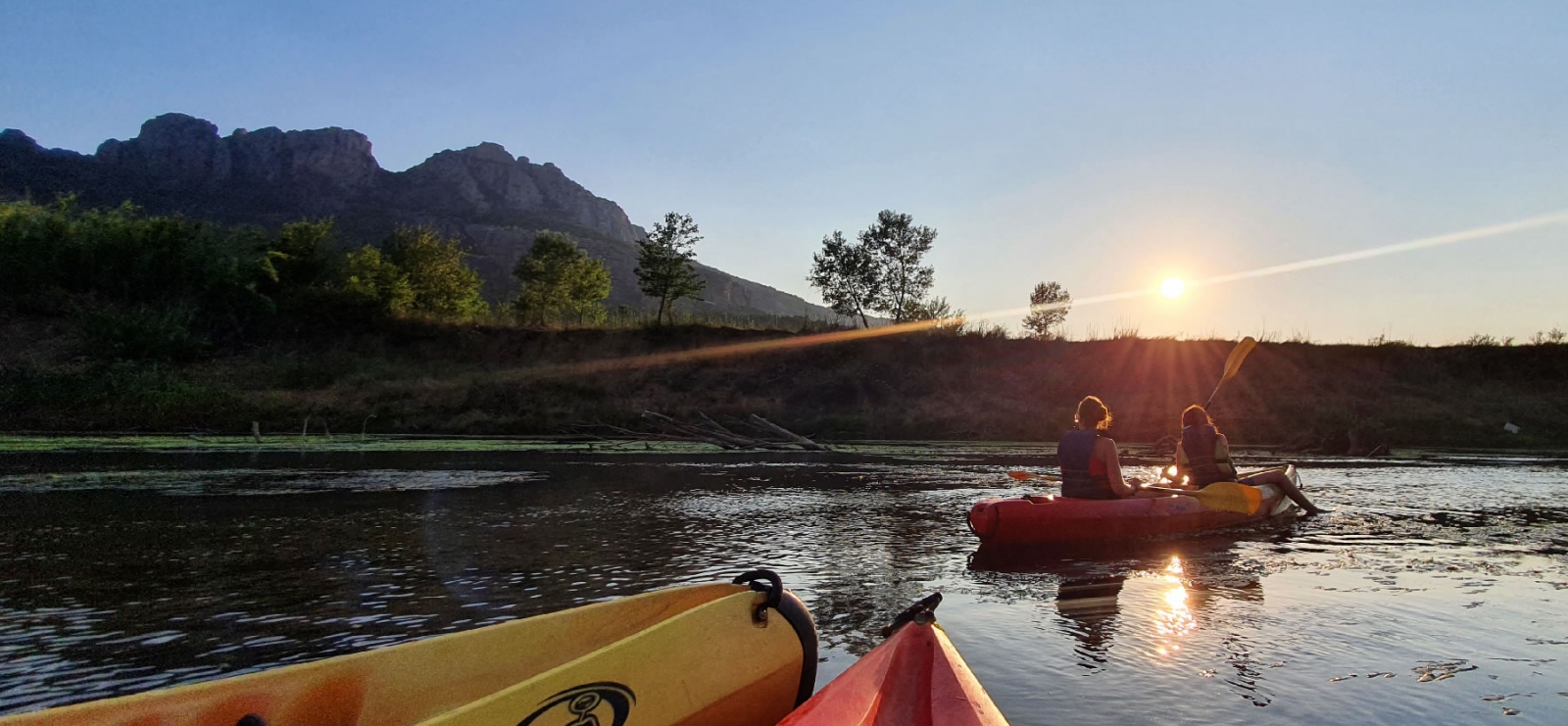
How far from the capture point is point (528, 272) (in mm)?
60031

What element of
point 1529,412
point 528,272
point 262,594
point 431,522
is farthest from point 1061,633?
point 528,272

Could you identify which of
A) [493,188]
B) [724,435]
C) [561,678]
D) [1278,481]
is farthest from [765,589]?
[493,188]

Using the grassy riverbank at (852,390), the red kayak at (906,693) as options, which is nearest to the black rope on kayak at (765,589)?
the red kayak at (906,693)

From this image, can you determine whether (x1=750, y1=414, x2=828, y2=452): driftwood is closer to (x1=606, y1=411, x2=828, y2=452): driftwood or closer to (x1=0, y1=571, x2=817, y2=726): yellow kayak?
(x1=606, y1=411, x2=828, y2=452): driftwood

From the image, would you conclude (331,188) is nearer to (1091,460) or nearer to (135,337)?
(135,337)

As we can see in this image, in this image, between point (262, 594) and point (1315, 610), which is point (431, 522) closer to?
point (262, 594)

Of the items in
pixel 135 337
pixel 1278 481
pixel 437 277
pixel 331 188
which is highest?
pixel 331 188

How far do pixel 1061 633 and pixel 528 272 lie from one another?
2269 inches

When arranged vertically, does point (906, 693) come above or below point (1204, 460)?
below

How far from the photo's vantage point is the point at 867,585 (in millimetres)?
8078

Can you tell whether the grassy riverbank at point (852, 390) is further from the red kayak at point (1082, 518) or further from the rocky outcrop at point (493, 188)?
the rocky outcrop at point (493, 188)

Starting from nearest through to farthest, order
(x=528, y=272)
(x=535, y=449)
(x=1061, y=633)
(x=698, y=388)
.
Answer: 1. (x=1061, y=633)
2. (x=535, y=449)
3. (x=698, y=388)
4. (x=528, y=272)

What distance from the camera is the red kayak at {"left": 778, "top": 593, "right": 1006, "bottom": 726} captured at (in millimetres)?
3309

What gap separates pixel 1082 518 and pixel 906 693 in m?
7.20
